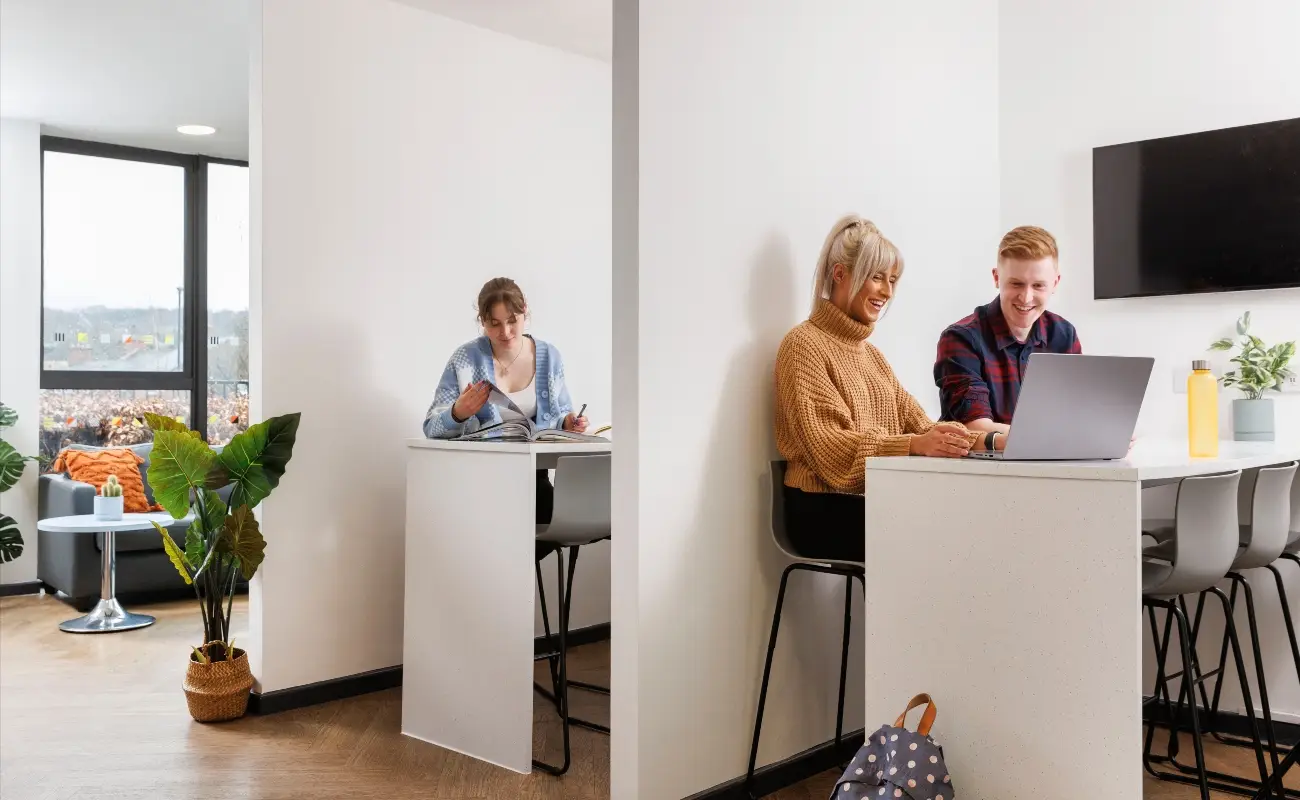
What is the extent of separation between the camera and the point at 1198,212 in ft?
10.9

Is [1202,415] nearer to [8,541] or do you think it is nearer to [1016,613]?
[1016,613]

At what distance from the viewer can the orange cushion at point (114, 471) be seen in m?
5.57

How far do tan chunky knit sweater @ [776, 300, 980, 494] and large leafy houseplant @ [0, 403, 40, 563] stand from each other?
4.74m

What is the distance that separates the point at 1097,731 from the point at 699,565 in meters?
1.00

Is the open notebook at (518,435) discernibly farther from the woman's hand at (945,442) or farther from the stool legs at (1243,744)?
the stool legs at (1243,744)

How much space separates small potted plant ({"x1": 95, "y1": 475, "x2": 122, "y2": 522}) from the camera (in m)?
4.99

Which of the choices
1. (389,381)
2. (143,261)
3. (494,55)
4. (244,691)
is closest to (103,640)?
(244,691)

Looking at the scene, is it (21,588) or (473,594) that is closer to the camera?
(473,594)

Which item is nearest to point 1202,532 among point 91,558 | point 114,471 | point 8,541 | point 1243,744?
point 1243,744

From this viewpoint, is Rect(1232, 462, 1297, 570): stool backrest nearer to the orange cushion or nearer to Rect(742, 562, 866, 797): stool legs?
Rect(742, 562, 866, 797): stool legs

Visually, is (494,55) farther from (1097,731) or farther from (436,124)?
(1097,731)

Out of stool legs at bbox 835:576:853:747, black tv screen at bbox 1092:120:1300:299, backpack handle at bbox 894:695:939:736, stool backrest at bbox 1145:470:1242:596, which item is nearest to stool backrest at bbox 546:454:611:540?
stool legs at bbox 835:576:853:747

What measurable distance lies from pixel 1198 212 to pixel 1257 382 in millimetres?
609

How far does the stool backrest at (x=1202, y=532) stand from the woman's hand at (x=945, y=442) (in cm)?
46
